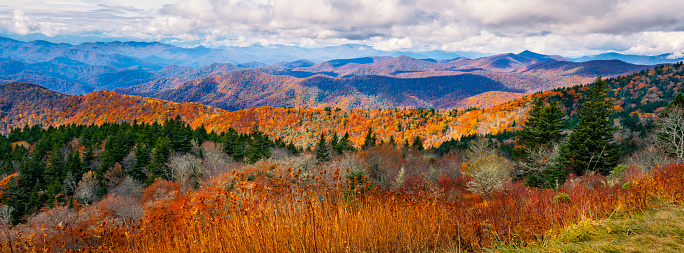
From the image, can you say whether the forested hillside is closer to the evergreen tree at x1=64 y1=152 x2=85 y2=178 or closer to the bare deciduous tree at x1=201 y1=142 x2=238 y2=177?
the bare deciduous tree at x1=201 y1=142 x2=238 y2=177

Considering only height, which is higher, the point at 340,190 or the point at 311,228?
the point at 340,190

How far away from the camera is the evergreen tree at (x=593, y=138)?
93.8 feet

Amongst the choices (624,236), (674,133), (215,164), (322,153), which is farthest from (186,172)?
(674,133)

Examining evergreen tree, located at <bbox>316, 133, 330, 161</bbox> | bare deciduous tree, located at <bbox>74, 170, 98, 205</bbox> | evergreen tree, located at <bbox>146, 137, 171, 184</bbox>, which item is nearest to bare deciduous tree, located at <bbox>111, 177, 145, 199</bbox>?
evergreen tree, located at <bbox>146, 137, 171, 184</bbox>

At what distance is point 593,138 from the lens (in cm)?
3036

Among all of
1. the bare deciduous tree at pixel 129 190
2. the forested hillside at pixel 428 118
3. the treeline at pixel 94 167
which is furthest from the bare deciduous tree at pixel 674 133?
the forested hillside at pixel 428 118

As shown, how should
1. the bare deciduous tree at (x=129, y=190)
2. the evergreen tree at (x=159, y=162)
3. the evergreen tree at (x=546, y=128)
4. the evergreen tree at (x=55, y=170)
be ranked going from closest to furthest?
the evergreen tree at (x=546, y=128) → the bare deciduous tree at (x=129, y=190) → the evergreen tree at (x=159, y=162) → the evergreen tree at (x=55, y=170)

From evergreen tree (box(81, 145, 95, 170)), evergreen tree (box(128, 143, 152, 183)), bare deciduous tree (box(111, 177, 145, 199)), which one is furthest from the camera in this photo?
evergreen tree (box(81, 145, 95, 170))

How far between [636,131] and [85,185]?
10783 cm

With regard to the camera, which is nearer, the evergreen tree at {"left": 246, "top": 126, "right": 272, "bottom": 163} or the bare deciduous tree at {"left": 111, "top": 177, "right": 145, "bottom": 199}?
the bare deciduous tree at {"left": 111, "top": 177, "right": 145, "bottom": 199}

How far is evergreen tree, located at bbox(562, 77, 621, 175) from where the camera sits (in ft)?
93.8

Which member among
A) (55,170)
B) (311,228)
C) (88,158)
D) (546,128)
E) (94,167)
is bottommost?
(55,170)

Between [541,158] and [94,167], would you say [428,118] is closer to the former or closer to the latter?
[541,158]

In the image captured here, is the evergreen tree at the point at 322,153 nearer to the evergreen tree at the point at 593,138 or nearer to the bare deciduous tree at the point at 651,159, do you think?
the evergreen tree at the point at 593,138
